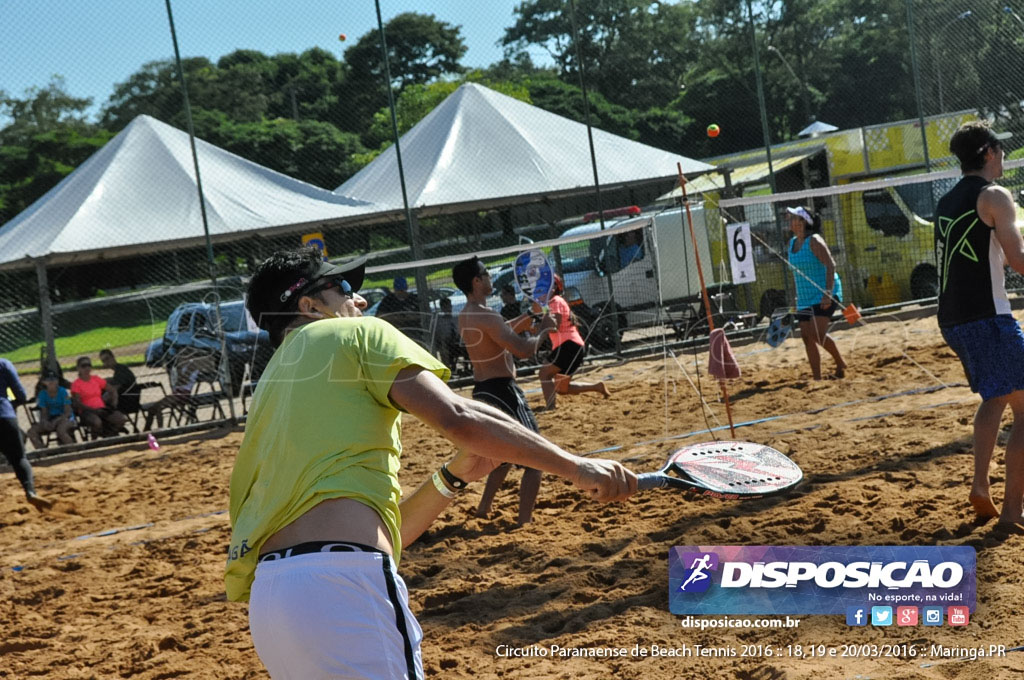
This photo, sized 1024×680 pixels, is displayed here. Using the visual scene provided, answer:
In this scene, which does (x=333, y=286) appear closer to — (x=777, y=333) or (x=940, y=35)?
(x=777, y=333)

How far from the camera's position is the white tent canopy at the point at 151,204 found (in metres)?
14.9

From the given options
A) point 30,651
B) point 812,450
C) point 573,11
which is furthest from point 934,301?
point 30,651

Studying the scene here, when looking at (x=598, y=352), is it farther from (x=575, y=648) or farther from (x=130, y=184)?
(x=575, y=648)

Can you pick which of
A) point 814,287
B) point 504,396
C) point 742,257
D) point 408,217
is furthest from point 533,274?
point 504,396

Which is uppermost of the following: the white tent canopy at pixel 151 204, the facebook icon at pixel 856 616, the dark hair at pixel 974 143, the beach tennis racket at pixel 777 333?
the white tent canopy at pixel 151 204

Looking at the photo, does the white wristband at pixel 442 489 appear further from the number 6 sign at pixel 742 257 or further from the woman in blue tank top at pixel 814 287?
the woman in blue tank top at pixel 814 287

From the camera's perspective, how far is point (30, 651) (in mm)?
5848

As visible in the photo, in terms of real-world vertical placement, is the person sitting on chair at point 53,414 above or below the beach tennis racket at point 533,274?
below

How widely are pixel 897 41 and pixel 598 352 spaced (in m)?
8.88

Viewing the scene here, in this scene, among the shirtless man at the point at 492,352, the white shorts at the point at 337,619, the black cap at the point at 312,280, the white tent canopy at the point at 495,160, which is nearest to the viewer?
the white shorts at the point at 337,619

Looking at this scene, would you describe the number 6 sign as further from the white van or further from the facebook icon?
the facebook icon

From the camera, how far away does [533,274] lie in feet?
44.4

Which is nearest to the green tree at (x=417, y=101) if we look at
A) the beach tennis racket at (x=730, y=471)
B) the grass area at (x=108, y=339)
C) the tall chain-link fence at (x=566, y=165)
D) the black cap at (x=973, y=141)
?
the tall chain-link fence at (x=566, y=165)

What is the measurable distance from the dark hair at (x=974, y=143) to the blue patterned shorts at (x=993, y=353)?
2.75 ft
